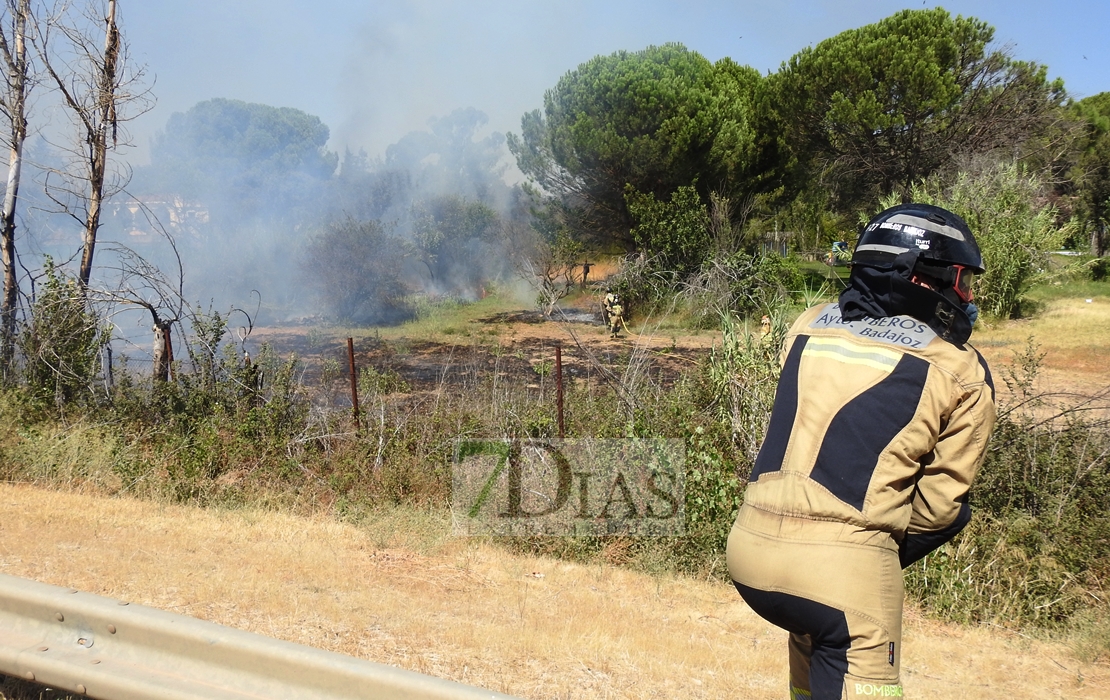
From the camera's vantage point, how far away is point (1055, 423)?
518cm

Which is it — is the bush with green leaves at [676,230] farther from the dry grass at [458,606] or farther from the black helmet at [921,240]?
the black helmet at [921,240]

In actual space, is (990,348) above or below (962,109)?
below

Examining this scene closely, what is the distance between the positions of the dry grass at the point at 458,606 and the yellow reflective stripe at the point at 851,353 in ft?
5.34

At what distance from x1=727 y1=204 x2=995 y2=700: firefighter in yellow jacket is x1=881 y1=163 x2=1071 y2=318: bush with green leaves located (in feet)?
53.2

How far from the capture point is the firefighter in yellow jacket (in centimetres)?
182

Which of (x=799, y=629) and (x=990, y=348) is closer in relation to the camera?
(x=799, y=629)

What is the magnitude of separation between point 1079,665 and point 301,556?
3.80m

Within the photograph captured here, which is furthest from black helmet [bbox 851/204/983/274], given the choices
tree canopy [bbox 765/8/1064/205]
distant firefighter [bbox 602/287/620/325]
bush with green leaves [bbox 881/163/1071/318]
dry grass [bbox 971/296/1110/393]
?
tree canopy [bbox 765/8/1064/205]

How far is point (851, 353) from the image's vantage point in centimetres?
191

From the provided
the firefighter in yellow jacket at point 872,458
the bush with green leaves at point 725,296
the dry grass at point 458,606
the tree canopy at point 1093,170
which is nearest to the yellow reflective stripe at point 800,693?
the firefighter in yellow jacket at point 872,458

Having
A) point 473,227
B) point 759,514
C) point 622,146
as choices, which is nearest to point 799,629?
point 759,514

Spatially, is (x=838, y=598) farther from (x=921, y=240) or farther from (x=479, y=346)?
(x=479, y=346)

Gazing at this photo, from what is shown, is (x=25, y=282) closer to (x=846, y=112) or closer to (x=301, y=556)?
(x=301, y=556)

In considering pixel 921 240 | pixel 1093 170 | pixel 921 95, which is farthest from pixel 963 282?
pixel 1093 170
